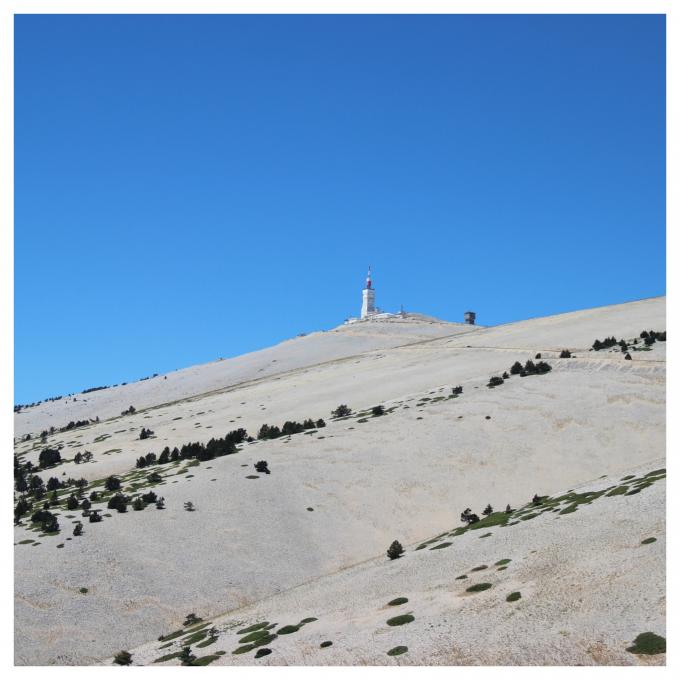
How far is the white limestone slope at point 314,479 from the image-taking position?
34.8 metres

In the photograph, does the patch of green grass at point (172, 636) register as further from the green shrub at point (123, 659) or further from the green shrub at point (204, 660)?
the green shrub at point (204, 660)

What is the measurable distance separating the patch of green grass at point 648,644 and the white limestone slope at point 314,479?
317 centimetres

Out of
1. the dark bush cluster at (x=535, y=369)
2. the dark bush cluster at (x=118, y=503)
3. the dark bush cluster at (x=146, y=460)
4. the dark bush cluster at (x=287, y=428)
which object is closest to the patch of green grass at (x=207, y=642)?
the dark bush cluster at (x=118, y=503)

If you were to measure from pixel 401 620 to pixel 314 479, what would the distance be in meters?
22.1

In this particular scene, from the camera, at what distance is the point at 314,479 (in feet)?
158

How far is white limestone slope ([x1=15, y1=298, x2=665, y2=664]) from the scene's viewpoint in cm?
3481

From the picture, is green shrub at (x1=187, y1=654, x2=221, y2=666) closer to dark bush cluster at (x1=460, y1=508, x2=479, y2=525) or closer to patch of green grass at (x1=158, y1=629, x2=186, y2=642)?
patch of green grass at (x1=158, y1=629, x2=186, y2=642)

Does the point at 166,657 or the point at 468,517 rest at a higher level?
the point at 468,517

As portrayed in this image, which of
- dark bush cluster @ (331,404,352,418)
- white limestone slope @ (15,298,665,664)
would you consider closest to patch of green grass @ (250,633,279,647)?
white limestone slope @ (15,298,665,664)

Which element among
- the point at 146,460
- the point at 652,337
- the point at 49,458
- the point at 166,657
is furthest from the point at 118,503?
the point at 652,337

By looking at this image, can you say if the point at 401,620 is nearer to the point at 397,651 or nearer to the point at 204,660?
the point at 397,651

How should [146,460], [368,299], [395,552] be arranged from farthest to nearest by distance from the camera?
[368,299]
[146,460]
[395,552]

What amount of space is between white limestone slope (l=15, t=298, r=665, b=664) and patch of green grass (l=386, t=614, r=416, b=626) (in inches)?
205

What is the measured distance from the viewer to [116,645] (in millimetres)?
31562
